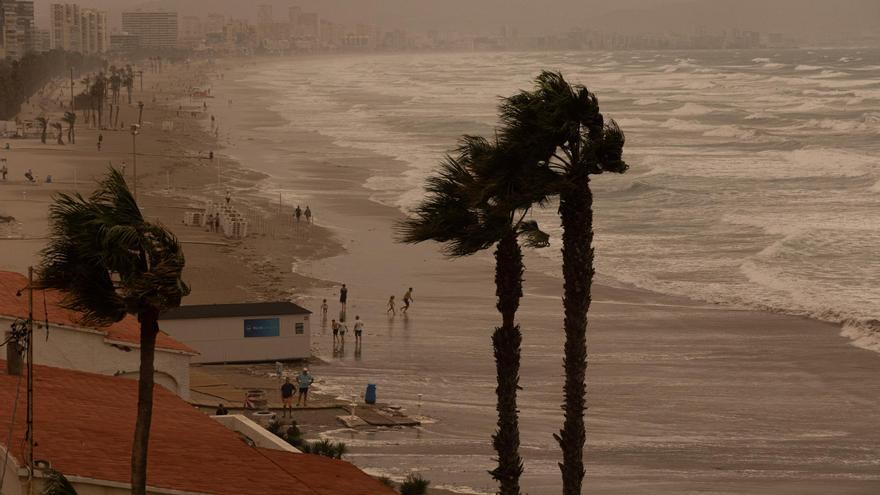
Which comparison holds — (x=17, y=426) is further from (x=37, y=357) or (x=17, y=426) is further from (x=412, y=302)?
(x=412, y=302)

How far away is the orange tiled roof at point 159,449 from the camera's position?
1472cm

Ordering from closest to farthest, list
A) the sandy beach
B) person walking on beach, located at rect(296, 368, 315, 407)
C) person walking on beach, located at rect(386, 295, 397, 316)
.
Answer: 1. the sandy beach
2. person walking on beach, located at rect(296, 368, 315, 407)
3. person walking on beach, located at rect(386, 295, 397, 316)

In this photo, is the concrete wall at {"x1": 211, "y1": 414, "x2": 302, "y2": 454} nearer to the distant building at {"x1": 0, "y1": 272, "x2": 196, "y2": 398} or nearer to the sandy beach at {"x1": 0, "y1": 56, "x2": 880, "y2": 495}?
the distant building at {"x1": 0, "y1": 272, "x2": 196, "y2": 398}

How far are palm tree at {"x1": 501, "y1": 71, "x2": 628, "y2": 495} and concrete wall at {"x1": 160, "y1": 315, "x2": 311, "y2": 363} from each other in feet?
49.0

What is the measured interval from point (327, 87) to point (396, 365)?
136074 mm

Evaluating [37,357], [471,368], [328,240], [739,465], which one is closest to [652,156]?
[328,240]

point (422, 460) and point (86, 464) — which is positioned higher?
point (86, 464)

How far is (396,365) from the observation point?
3047 cm

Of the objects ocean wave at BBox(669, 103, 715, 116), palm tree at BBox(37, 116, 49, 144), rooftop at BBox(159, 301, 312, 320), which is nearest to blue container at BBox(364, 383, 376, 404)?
rooftop at BBox(159, 301, 312, 320)

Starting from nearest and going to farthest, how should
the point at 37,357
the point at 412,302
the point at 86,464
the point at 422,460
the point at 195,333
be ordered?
the point at 86,464
the point at 37,357
the point at 422,460
the point at 195,333
the point at 412,302

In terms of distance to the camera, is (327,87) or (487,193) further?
(327,87)

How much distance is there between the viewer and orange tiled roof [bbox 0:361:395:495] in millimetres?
14719

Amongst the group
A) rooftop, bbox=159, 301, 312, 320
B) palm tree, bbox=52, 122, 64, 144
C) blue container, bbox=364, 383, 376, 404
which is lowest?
palm tree, bbox=52, 122, 64, 144

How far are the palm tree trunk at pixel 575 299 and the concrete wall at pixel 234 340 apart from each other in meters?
14.9
